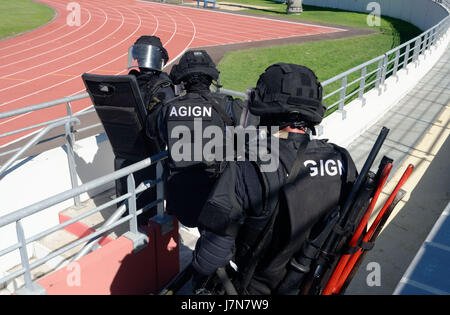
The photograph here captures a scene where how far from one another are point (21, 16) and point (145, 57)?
30359mm

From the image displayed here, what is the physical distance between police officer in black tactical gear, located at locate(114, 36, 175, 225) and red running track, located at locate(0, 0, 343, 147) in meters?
7.64

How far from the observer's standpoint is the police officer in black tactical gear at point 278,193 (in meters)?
2.20

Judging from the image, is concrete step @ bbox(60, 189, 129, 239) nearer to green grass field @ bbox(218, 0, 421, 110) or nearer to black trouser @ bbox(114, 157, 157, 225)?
black trouser @ bbox(114, 157, 157, 225)

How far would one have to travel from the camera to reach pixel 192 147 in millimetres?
3416

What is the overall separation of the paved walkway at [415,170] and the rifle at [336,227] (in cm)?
211

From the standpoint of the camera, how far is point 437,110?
9.48m

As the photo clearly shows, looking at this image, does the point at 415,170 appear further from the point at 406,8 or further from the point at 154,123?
the point at 406,8

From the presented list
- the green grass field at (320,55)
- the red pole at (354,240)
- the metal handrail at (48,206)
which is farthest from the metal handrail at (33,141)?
the green grass field at (320,55)

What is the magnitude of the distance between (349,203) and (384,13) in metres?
37.4

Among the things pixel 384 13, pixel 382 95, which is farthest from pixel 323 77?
pixel 384 13

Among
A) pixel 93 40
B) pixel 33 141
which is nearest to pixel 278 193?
pixel 33 141

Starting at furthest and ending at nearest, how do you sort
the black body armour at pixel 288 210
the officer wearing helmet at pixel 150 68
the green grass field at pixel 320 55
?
the green grass field at pixel 320 55
the officer wearing helmet at pixel 150 68
the black body armour at pixel 288 210

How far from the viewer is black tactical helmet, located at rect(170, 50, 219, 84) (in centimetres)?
374

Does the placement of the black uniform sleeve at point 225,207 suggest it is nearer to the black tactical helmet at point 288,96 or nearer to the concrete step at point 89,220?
the black tactical helmet at point 288,96
